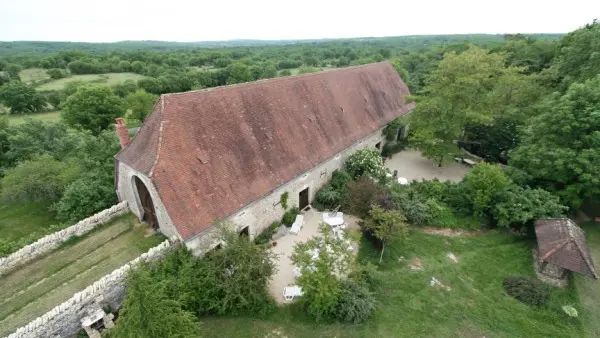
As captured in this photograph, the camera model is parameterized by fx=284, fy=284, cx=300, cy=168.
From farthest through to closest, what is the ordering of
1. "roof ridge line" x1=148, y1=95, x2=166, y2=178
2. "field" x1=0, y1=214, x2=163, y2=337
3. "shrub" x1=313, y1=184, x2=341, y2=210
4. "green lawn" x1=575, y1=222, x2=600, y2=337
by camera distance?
"shrub" x1=313, y1=184, x2=341, y2=210, "green lawn" x1=575, y1=222, x2=600, y2=337, "roof ridge line" x1=148, y1=95, x2=166, y2=178, "field" x1=0, y1=214, x2=163, y2=337

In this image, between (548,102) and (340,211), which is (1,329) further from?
(548,102)

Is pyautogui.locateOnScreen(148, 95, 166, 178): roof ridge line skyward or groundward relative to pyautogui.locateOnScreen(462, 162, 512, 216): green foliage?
skyward

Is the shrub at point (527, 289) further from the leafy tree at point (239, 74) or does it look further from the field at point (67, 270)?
the leafy tree at point (239, 74)

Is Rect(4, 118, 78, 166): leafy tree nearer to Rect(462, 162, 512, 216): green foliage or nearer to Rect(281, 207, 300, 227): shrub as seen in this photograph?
Rect(281, 207, 300, 227): shrub

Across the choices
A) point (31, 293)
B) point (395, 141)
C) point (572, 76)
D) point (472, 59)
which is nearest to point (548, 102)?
point (472, 59)

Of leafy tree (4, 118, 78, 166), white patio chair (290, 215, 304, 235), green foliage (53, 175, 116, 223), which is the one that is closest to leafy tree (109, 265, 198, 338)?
white patio chair (290, 215, 304, 235)

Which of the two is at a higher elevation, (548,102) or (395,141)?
(548,102)
